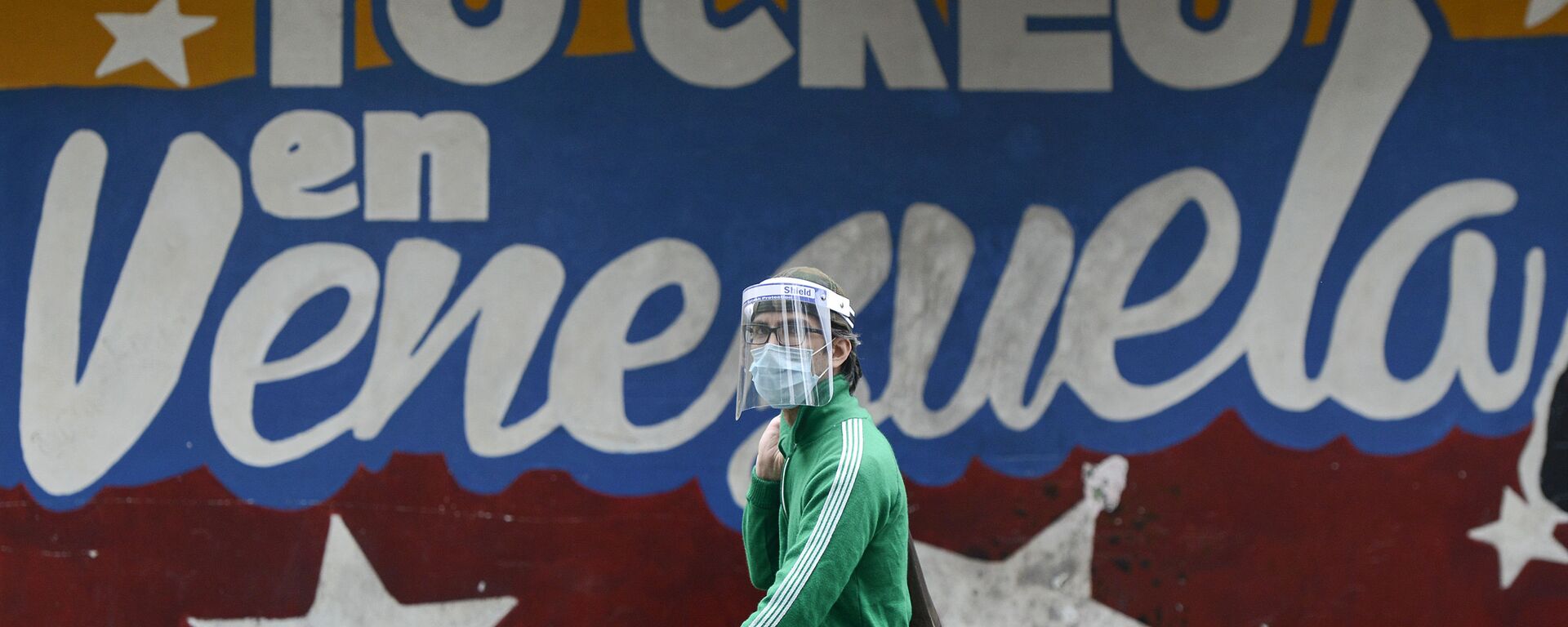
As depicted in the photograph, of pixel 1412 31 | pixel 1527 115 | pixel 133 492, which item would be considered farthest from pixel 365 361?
pixel 1527 115

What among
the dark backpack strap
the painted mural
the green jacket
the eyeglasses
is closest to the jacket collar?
the green jacket

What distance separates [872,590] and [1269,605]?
116 inches

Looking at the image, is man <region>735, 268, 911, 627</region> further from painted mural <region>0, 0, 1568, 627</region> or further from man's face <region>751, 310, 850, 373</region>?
painted mural <region>0, 0, 1568, 627</region>

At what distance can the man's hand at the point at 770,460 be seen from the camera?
3170 mm

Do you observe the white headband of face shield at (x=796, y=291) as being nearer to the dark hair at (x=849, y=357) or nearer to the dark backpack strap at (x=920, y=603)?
the dark hair at (x=849, y=357)

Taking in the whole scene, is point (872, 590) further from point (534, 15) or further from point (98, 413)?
point (98, 413)

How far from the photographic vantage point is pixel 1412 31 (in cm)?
514

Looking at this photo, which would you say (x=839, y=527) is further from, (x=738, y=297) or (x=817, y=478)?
(x=738, y=297)

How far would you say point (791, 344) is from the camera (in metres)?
2.98

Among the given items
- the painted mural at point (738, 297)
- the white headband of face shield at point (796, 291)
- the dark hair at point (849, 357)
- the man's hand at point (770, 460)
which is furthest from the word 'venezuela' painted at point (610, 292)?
the white headband of face shield at point (796, 291)

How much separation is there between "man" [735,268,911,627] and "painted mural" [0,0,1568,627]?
1.93 m

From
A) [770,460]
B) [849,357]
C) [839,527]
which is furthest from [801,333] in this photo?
[839,527]

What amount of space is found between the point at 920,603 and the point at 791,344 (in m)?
0.66

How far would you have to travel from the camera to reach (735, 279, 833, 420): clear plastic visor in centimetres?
295
